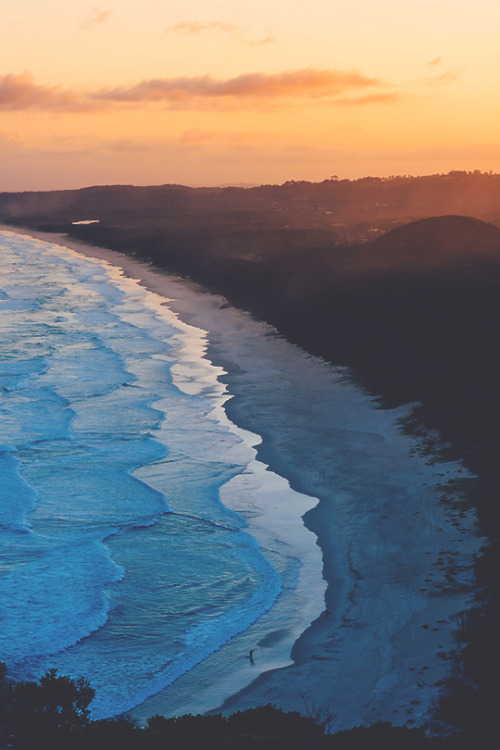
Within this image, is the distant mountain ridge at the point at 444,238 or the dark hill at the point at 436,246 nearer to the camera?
the dark hill at the point at 436,246

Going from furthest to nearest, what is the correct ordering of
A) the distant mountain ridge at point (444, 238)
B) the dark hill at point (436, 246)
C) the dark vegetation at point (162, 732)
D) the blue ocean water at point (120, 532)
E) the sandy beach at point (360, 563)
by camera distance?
the distant mountain ridge at point (444, 238)
the dark hill at point (436, 246)
the blue ocean water at point (120, 532)
the sandy beach at point (360, 563)
the dark vegetation at point (162, 732)

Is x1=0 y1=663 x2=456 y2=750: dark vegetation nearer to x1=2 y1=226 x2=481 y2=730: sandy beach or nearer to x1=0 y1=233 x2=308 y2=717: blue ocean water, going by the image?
x1=2 y1=226 x2=481 y2=730: sandy beach

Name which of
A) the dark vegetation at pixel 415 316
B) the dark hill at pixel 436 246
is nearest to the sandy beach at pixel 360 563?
the dark vegetation at pixel 415 316

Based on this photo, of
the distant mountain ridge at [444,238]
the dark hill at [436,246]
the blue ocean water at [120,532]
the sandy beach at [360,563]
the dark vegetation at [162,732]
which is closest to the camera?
the dark vegetation at [162,732]

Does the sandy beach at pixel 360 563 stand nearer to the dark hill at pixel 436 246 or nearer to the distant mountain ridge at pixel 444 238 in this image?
→ the dark hill at pixel 436 246

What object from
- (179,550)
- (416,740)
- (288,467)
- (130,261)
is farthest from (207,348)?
(130,261)

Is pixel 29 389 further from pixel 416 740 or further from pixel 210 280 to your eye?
pixel 210 280

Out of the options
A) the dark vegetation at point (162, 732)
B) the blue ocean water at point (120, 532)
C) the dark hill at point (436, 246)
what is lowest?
the blue ocean water at point (120, 532)
